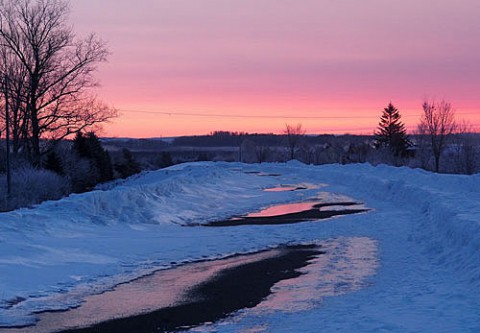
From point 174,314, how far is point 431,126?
69.1 m

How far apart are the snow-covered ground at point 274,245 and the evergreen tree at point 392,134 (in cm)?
6842

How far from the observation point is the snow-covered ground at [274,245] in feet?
26.9

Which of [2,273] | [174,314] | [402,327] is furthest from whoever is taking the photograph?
[2,273]

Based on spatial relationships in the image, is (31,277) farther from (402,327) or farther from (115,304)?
(402,327)

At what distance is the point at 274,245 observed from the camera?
15.2m

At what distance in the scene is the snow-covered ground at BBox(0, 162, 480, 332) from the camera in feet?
26.9

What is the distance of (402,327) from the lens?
7352mm

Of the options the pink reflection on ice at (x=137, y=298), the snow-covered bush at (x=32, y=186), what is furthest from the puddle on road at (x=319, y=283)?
the snow-covered bush at (x=32, y=186)

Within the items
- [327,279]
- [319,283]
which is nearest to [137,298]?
[319,283]

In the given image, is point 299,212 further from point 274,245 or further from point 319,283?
point 319,283

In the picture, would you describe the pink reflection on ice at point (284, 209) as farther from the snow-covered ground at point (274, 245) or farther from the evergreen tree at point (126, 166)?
the evergreen tree at point (126, 166)

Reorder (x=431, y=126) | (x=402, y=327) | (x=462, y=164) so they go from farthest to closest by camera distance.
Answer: (x=431, y=126) < (x=462, y=164) < (x=402, y=327)

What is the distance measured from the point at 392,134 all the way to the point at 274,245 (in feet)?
276

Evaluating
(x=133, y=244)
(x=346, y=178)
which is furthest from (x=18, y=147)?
(x=133, y=244)
